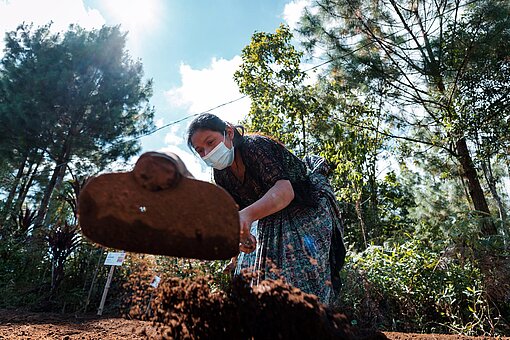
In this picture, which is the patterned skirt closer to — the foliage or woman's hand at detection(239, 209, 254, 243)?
woman's hand at detection(239, 209, 254, 243)

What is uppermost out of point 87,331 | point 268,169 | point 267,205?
point 268,169

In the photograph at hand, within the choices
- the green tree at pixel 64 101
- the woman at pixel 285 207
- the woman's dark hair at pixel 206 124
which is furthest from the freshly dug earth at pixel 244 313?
the green tree at pixel 64 101

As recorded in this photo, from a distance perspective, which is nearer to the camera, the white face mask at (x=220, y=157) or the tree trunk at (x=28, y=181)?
the white face mask at (x=220, y=157)

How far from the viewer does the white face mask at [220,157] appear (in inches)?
56.1

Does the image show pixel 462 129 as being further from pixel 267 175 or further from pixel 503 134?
pixel 267 175

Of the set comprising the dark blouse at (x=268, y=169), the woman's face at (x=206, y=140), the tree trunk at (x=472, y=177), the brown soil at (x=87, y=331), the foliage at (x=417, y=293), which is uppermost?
the tree trunk at (x=472, y=177)

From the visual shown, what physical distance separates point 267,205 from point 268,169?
228 mm

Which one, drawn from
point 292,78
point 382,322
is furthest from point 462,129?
point 292,78

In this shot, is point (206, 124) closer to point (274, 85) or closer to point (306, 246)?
point (306, 246)

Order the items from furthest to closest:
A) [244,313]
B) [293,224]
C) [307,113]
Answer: [307,113] < [293,224] < [244,313]

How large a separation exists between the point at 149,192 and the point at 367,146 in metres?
5.55

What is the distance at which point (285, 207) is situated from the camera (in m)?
1.44

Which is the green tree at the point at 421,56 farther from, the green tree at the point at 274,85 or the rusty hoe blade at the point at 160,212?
the rusty hoe blade at the point at 160,212

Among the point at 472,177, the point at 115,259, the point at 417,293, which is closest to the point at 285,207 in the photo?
the point at 417,293
